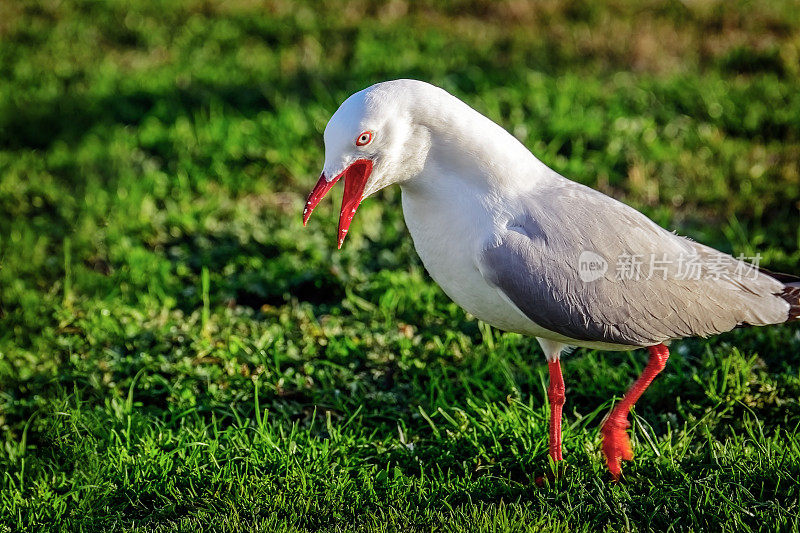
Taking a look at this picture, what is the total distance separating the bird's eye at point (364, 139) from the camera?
2.85 metres

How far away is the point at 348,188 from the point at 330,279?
5.32ft

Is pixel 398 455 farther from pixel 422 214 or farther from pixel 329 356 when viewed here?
pixel 422 214

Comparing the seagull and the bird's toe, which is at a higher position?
the seagull

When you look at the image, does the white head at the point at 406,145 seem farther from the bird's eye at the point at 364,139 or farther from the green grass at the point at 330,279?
the green grass at the point at 330,279

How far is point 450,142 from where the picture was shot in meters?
3.05

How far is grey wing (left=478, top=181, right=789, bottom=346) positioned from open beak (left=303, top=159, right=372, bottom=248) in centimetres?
49

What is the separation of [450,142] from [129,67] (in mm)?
4868

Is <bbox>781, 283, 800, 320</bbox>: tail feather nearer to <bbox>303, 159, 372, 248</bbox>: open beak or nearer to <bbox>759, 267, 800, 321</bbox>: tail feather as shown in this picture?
<bbox>759, 267, 800, 321</bbox>: tail feather

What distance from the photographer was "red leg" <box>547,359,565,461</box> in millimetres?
3309

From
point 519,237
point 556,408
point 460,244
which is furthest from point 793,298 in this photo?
point 460,244

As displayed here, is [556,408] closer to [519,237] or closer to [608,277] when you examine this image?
[608,277]

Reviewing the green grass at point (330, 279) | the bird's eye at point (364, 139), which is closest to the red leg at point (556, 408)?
the green grass at point (330, 279)

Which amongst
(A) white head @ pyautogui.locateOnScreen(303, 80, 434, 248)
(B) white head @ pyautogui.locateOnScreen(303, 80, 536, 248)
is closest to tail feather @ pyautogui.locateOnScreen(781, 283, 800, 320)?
(B) white head @ pyautogui.locateOnScreen(303, 80, 536, 248)

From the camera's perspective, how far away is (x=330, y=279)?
461 cm
